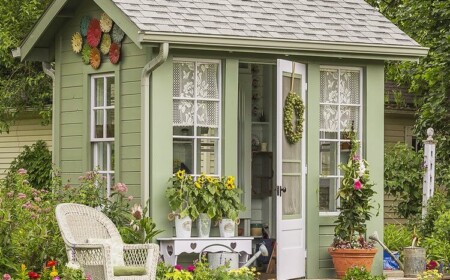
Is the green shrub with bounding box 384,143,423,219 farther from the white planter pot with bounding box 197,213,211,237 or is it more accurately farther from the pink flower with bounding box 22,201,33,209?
the pink flower with bounding box 22,201,33,209

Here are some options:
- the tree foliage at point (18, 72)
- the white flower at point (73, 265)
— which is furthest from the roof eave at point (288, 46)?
the tree foliage at point (18, 72)

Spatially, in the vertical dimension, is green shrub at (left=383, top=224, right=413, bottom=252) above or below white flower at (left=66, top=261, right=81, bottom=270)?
below

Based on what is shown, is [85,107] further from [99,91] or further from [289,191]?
[289,191]

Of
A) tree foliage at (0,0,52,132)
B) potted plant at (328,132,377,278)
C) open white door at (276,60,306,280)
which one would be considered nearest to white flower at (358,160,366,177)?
potted plant at (328,132,377,278)

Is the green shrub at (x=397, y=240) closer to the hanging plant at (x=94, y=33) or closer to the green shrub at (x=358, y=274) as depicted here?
the green shrub at (x=358, y=274)

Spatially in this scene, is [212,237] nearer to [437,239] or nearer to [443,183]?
[437,239]

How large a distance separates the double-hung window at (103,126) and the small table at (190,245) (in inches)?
52.0

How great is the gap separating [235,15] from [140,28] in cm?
158

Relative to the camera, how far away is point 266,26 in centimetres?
1290

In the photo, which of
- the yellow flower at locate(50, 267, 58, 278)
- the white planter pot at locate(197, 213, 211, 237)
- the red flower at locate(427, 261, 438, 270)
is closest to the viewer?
the yellow flower at locate(50, 267, 58, 278)

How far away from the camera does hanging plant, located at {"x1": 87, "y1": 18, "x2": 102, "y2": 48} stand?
1312cm

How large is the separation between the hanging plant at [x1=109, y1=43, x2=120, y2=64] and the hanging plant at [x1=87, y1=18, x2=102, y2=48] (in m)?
0.31

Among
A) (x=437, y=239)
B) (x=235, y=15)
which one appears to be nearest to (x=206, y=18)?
(x=235, y=15)

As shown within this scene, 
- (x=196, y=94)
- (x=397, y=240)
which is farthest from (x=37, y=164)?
(x=196, y=94)
